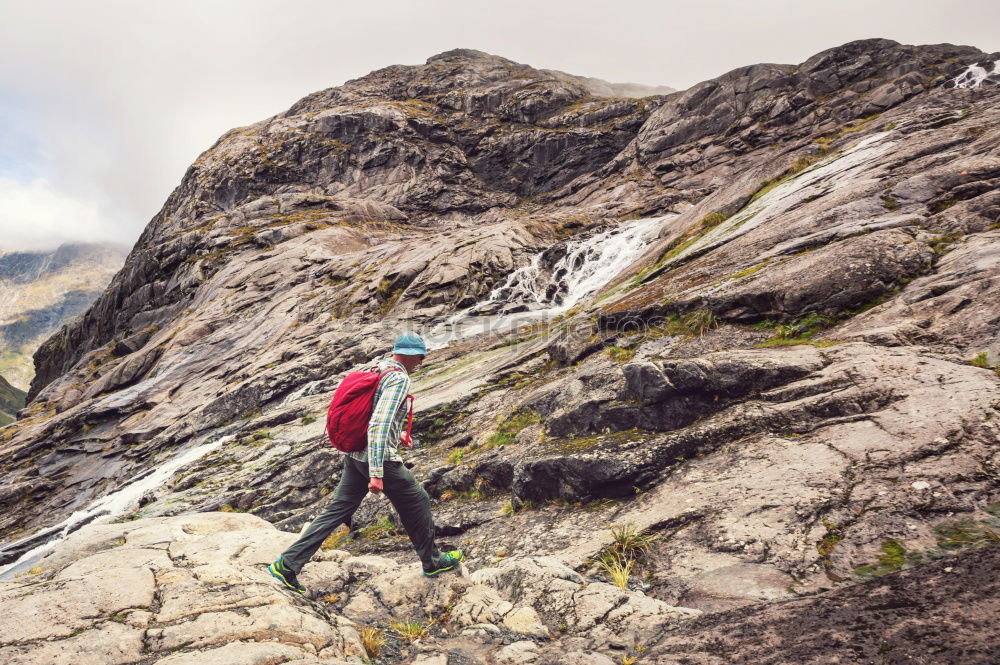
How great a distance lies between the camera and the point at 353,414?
21.4ft

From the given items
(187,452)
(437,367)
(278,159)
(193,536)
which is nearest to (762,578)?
(193,536)

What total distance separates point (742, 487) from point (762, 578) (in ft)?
5.70

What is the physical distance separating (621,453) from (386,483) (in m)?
4.40

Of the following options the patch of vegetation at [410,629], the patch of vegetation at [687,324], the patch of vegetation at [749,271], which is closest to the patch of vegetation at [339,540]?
the patch of vegetation at [410,629]

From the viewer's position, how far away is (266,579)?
6.45 metres

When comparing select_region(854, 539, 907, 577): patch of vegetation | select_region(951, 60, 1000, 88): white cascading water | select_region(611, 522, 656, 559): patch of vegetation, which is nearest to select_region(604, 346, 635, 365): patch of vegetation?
select_region(611, 522, 656, 559): patch of vegetation

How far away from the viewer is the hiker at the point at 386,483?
6305 millimetres

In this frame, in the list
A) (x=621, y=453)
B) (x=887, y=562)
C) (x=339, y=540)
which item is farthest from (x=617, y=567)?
(x=339, y=540)

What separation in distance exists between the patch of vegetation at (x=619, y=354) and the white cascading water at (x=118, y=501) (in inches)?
748

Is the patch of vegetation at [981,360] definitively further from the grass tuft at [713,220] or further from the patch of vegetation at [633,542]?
the grass tuft at [713,220]

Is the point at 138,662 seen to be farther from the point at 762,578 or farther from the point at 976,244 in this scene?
the point at 976,244

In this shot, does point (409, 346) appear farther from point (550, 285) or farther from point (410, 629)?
point (550, 285)

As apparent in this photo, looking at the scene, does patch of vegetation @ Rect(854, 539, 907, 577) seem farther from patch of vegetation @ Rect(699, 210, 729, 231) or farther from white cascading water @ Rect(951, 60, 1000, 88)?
white cascading water @ Rect(951, 60, 1000, 88)

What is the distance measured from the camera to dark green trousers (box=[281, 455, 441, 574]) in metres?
6.41
